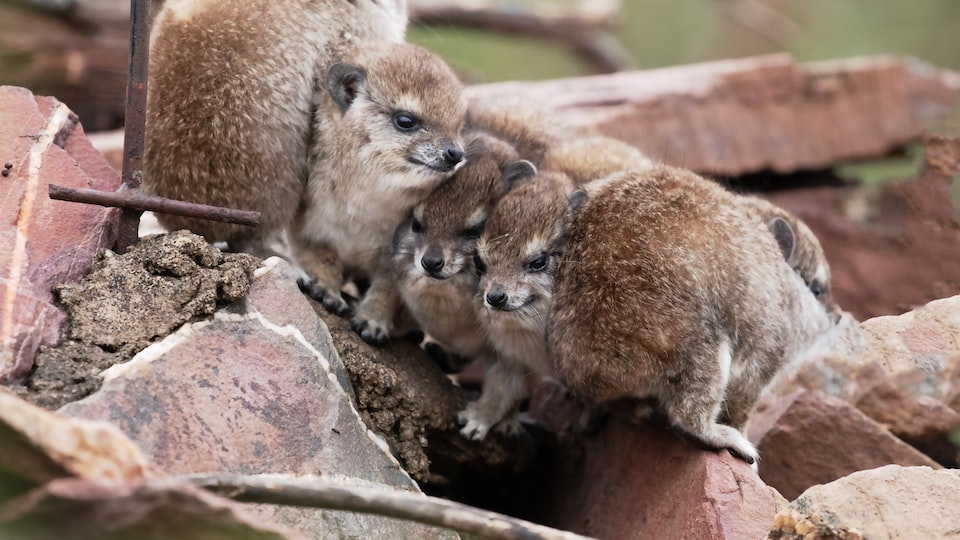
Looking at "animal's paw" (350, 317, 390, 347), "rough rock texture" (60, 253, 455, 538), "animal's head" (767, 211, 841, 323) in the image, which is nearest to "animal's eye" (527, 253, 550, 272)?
"animal's paw" (350, 317, 390, 347)

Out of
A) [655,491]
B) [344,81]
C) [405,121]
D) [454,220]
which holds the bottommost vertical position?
[655,491]

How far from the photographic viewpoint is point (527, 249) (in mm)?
5371

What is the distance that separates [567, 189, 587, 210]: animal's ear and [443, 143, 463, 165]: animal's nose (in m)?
0.62

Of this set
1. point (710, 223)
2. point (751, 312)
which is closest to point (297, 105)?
point (710, 223)

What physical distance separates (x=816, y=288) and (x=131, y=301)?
385 cm

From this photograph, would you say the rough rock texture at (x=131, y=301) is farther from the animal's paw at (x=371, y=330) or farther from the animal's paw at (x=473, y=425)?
the animal's paw at (x=473, y=425)

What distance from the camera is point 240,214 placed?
445 centimetres

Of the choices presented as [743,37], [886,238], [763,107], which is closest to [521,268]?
[886,238]

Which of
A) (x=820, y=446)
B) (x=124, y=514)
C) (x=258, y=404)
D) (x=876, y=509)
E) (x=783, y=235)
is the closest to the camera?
(x=124, y=514)

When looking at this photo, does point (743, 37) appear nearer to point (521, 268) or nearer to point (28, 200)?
point (521, 268)

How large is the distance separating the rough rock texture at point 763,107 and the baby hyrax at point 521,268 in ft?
11.8

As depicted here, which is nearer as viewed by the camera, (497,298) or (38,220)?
(38,220)

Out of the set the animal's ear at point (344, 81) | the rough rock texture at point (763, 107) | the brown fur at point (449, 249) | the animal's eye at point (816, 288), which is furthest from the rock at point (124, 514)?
the rough rock texture at point (763, 107)

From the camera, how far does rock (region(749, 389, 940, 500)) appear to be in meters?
5.67
